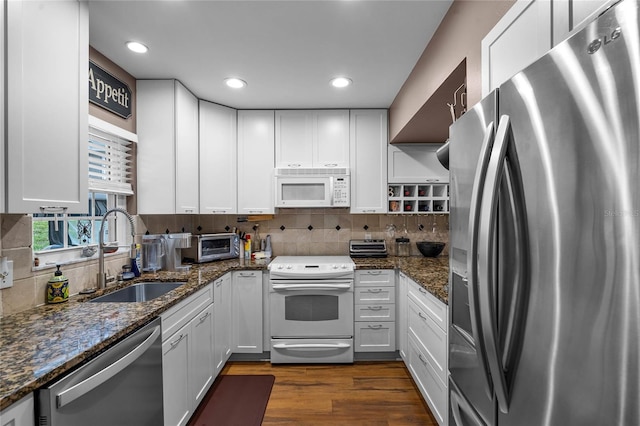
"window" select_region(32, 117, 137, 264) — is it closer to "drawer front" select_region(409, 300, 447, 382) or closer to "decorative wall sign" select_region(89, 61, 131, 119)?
"decorative wall sign" select_region(89, 61, 131, 119)

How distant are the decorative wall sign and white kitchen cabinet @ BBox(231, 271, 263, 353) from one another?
1.63 meters

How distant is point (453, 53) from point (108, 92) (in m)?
2.31

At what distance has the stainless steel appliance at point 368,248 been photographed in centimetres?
322

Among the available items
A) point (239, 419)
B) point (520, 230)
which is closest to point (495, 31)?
point (520, 230)

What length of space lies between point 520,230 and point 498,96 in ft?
1.14

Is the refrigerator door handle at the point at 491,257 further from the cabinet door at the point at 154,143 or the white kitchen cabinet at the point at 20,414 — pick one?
the cabinet door at the point at 154,143

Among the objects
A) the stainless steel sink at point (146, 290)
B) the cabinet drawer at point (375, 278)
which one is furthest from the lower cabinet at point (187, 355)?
the cabinet drawer at point (375, 278)

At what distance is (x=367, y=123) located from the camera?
3.22 m

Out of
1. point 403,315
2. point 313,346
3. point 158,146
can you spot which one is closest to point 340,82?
point 158,146

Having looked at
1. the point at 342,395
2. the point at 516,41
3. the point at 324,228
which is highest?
the point at 516,41

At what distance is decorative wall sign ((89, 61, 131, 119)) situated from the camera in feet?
6.66

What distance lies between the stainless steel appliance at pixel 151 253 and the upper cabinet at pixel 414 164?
230cm

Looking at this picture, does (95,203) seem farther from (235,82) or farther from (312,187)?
(312,187)

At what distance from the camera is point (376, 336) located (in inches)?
110
